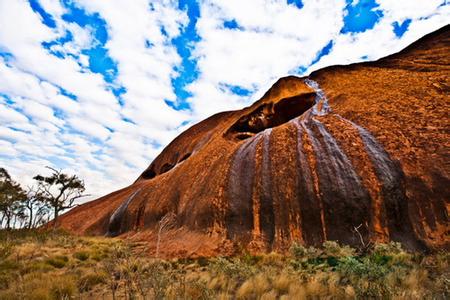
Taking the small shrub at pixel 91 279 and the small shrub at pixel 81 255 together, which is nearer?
the small shrub at pixel 91 279

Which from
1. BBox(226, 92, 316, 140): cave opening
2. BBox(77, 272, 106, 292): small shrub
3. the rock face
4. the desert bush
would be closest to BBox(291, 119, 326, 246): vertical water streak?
the rock face

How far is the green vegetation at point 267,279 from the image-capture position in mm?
3492

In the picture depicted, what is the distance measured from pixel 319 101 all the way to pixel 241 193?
20.3 feet

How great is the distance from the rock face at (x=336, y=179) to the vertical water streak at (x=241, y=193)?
0.03 m

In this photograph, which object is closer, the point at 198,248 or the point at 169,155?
the point at 198,248

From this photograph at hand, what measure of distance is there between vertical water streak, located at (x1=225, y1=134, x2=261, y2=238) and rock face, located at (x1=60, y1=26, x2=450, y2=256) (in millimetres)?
28

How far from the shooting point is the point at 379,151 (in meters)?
6.91

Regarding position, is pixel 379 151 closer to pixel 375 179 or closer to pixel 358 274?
pixel 375 179

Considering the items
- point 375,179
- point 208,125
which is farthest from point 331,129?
point 208,125

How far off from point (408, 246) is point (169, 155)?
56.6 feet

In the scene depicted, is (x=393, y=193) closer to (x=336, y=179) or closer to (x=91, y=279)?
(x=336, y=179)

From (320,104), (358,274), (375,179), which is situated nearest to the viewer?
(358,274)

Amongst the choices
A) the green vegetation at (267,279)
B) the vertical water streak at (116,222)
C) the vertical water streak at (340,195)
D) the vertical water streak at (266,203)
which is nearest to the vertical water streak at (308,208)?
the vertical water streak at (340,195)

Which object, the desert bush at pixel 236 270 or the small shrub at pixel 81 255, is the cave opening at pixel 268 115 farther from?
the desert bush at pixel 236 270
